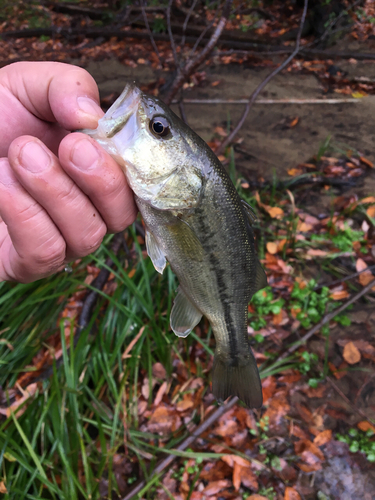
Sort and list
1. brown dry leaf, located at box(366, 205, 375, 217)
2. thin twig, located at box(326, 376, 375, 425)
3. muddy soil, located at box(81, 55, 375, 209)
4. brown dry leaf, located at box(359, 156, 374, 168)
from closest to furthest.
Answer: thin twig, located at box(326, 376, 375, 425), brown dry leaf, located at box(366, 205, 375, 217), brown dry leaf, located at box(359, 156, 374, 168), muddy soil, located at box(81, 55, 375, 209)

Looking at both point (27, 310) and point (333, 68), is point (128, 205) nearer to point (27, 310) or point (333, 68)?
point (27, 310)

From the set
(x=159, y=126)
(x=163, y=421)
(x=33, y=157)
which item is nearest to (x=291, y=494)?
(x=163, y=421)

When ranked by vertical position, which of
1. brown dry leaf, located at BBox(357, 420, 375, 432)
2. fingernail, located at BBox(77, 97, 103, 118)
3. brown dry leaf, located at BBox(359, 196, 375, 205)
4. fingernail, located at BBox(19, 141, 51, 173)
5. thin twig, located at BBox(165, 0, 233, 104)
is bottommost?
brown dry leaf, located at BBox(357, 420, 375, 432)

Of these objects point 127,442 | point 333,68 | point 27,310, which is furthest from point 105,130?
point 333,68

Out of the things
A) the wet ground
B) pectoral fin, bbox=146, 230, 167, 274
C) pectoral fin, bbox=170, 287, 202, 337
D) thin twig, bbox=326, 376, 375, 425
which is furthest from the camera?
thin twig, bbox=326, 376, 375, 425

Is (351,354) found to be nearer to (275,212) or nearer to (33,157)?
(275,212)

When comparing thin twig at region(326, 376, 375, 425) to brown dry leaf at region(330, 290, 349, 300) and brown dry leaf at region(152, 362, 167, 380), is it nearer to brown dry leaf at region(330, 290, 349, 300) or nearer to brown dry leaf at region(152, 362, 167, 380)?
brown dry leaf at region(330, 290, 349, 300)

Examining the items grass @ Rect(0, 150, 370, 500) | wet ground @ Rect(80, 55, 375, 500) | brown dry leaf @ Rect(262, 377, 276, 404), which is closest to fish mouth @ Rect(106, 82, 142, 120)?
grass @ Rect(0, 150, 370, 500)
